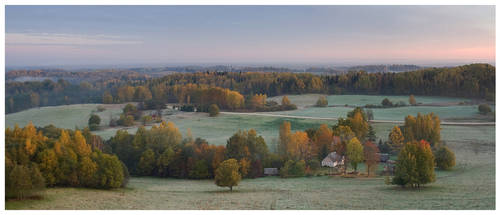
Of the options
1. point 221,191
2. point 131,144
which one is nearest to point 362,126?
point 221,191

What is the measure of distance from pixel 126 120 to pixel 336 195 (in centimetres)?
825

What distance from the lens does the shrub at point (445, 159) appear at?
12.7 m

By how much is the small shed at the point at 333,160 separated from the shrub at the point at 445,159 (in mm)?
3081

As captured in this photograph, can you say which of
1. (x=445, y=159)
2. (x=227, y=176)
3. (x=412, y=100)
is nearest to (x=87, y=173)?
(x=227, y=176)

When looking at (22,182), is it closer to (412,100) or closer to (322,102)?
(322,102)

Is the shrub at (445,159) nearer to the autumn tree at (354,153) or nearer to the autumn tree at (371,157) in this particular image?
the autumn tree at (371,157)

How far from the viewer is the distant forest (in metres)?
14.9

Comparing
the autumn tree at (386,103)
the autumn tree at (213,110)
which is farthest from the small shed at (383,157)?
the autumn tree at (213,110)

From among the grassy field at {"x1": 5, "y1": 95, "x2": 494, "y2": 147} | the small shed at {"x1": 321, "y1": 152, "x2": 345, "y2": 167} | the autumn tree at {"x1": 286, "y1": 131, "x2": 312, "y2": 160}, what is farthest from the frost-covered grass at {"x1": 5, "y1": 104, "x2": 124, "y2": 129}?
A: the small shed at {"x1": 321, "y1": 152, "x2": 345, "y2": 167}

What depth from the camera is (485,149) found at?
1370cm

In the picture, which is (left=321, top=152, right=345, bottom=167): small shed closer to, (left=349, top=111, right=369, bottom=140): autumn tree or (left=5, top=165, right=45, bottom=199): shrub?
(left=349, top=111, right=369, bottom=140): autumn tree

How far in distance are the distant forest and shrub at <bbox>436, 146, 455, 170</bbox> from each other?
3146 mm

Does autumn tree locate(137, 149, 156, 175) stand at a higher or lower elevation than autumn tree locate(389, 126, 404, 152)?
lower

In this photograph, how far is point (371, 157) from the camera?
12812 millimetres
